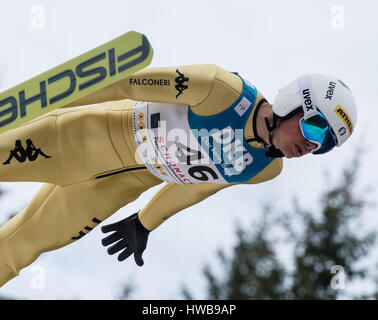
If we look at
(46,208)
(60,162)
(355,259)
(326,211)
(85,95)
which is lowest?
(355,259)

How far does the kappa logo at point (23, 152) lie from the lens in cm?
403

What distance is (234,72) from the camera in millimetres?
4039

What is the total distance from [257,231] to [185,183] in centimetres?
1173

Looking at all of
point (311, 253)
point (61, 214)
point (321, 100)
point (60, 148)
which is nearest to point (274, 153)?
point (321, 100)

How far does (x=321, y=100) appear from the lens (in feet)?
12.8

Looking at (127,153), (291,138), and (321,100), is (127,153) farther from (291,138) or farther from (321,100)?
(321,100)

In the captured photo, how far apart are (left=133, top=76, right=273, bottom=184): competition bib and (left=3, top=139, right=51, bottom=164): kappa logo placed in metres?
0.60

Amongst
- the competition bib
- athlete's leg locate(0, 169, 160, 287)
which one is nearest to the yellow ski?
the competition bib

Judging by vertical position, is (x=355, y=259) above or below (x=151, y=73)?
below

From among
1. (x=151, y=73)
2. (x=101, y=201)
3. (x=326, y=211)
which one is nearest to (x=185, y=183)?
(x=101, y=201)

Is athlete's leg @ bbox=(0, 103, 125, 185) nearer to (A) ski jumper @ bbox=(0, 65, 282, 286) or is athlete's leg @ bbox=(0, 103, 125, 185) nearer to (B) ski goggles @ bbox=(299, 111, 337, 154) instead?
(A) ski jumper @ bbox=(0, 65, 282, 286)

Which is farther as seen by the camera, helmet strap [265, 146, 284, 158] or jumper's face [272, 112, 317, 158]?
helmet strap [265, 146, 284, 158]

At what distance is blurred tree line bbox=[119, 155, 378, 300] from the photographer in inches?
539
